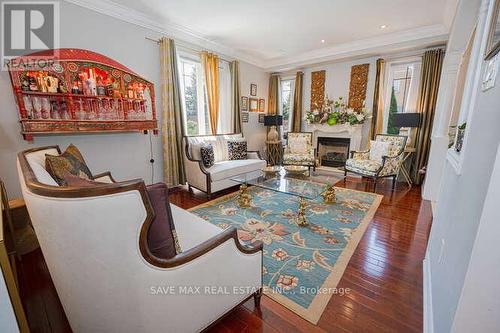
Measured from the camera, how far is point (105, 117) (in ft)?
9.26

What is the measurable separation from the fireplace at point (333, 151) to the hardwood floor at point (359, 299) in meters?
3.05

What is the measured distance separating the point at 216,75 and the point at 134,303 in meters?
4.19

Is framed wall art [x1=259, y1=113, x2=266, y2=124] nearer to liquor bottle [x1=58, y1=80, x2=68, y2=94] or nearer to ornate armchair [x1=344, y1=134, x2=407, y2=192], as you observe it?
ornate armchair [x1=344, y1=134, x2=407, y2=192]

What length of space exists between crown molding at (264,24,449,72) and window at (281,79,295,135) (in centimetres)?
55

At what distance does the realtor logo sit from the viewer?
7.34 ft

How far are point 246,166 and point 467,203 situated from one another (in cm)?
304

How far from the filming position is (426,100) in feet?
12.8

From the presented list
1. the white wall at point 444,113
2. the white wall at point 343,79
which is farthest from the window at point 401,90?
the white wall at point 444,113

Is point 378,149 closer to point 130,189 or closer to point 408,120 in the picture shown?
point 408,120

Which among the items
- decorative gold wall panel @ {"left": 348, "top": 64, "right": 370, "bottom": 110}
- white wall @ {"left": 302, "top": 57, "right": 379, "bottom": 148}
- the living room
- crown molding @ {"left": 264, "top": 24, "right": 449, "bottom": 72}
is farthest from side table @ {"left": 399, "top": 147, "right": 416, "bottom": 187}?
crown molding @ {"left": 264, "top": 24, "right": 449, "bottom": 72}

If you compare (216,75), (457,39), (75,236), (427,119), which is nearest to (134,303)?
(75,236)

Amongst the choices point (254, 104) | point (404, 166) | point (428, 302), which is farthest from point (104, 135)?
point (404, 166)

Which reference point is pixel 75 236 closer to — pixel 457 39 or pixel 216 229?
pixel 216 229

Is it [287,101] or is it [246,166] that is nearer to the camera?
[246,166]
